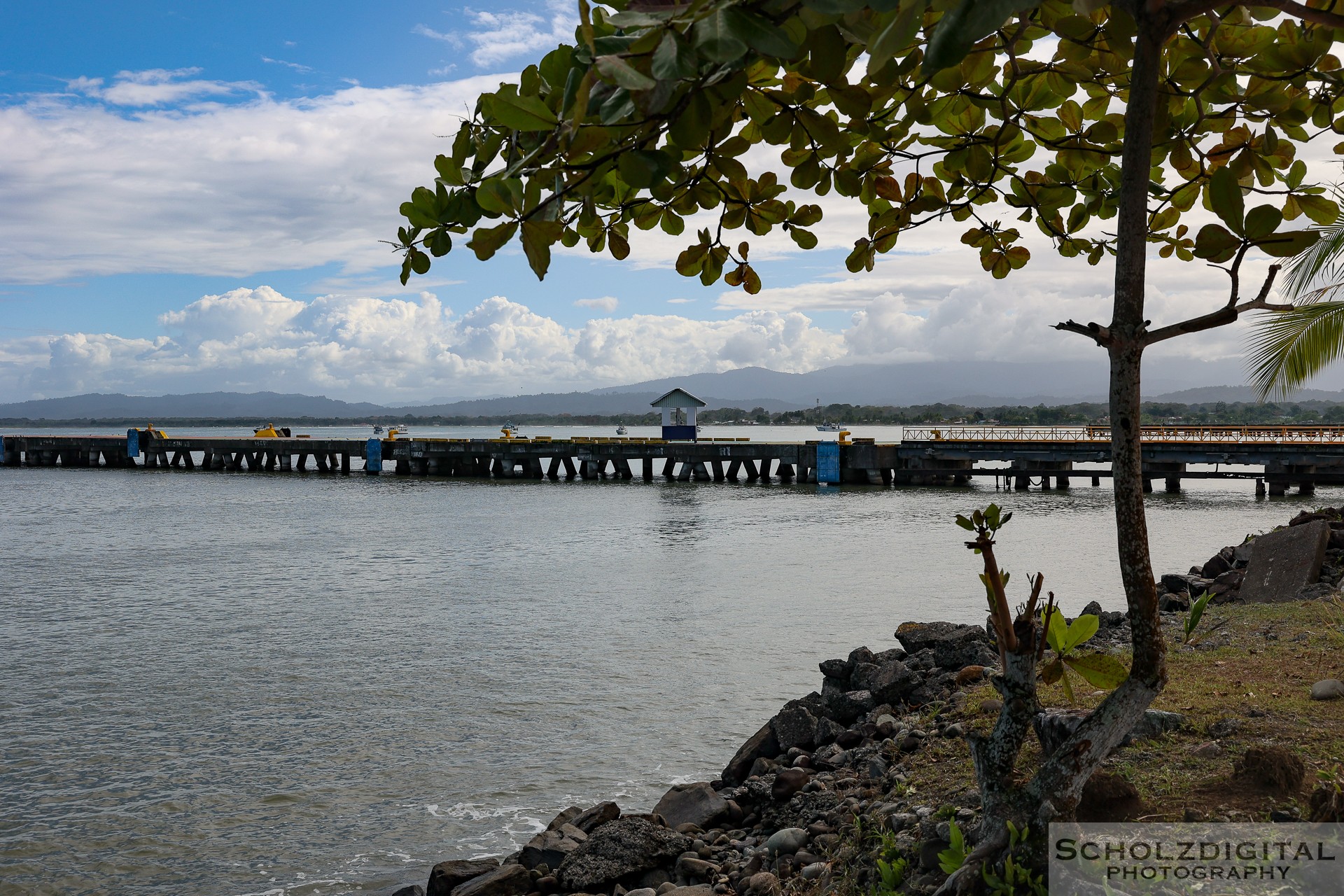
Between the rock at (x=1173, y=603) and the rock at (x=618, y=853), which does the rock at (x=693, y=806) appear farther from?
the rock at (x=1173, y=603)

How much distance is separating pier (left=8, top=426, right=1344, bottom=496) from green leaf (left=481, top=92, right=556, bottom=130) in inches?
1151

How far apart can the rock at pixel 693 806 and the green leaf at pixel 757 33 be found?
5052mm

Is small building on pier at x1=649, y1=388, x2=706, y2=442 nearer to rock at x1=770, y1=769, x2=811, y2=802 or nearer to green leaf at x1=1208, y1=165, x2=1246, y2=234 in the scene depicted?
rock at x1=770, y1=769, x2=811, y2=802

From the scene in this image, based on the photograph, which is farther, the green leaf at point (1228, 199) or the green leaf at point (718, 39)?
the green leaf at point (1228, 199)

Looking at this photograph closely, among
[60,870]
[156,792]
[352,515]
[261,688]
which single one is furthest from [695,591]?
[352,515]

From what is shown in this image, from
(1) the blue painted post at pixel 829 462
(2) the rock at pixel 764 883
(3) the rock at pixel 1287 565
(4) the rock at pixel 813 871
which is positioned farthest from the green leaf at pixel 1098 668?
(1) the blue painted post at pixel 829 462

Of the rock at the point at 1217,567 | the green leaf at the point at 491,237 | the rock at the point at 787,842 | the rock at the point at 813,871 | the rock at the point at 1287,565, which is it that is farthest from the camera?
the rock at the point at 1217,567

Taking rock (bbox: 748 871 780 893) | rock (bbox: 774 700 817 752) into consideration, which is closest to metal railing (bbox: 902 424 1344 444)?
rock (bbox: 774 700 817 752)

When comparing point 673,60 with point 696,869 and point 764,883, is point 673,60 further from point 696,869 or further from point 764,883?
point 696,869

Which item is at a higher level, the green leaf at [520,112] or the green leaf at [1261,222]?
the green leaf at [520,112]

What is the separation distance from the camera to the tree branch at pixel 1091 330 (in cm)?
293

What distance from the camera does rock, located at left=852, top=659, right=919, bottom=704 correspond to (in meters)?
7.05

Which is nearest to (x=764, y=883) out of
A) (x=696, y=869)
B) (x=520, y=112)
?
(x=696, y=869)

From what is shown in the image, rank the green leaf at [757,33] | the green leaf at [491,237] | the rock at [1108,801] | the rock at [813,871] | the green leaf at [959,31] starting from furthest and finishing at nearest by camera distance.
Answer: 1. the rock at [813,871]
2. the rock at [1108,801]
3. the green leaf at [491,237]
4. the green leaf at [757,33]
5. the green leaf at [959,31]
